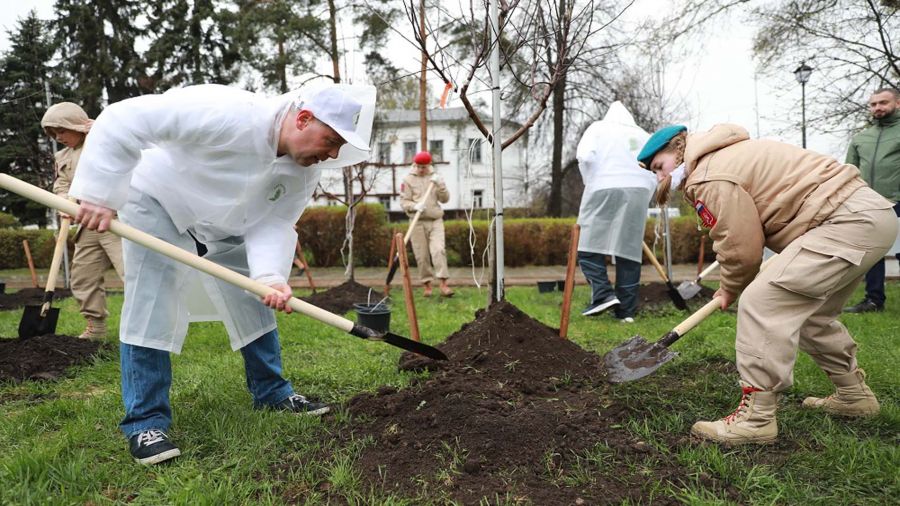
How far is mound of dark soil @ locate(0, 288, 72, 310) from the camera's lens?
7621 millimetres

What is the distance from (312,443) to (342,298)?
4637mm

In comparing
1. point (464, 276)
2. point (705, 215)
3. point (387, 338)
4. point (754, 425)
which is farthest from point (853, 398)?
point (464, 276)

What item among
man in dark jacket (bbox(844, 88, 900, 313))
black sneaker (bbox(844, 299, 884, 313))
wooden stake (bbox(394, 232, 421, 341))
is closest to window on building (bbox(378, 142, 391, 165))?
wooden stake (bbox(394, 232, 421, 341))

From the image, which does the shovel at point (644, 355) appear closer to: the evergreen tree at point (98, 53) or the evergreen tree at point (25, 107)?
the evergreen tree at point (25, 107)

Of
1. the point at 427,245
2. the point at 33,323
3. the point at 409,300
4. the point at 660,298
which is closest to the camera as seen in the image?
the point at 409,300

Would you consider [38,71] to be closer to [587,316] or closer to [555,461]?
[587,316]

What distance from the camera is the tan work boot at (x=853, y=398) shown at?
2.84 metres

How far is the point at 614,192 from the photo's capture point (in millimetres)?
5875

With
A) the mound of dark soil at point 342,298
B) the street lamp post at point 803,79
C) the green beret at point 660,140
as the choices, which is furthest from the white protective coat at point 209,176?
the street lamp post at point 803,79

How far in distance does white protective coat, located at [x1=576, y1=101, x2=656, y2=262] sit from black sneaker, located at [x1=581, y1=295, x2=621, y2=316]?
453 millimetres

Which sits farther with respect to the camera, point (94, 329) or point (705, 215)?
point (94, 329)

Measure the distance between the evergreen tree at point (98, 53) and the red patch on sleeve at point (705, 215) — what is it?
20109 millimetres

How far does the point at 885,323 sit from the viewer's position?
5027 mm

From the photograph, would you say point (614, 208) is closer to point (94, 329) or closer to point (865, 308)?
point (865, 308)
